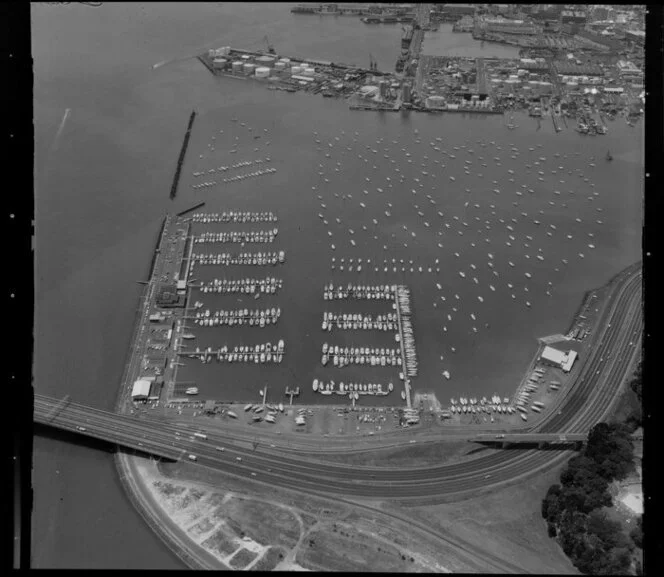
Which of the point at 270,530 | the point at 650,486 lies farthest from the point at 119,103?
the point at 650,486

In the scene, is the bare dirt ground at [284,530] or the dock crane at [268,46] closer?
the bare dirt ground at [284,530]

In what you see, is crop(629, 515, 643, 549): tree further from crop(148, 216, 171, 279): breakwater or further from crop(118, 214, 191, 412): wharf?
crop(148, 216, 171, 279): breakwater

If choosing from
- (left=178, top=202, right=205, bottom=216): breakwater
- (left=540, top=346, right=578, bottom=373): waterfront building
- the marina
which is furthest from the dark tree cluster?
(left=178, top=202, right=205, bottom=216): breakwater

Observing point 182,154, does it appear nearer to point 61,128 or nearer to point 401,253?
point 61,128

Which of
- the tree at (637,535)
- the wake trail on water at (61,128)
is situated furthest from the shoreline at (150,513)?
the wake trail on water at (61,128)

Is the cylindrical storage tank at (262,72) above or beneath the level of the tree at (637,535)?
above

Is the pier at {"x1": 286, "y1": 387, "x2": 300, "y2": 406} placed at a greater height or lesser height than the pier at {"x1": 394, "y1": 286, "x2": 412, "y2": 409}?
lesser

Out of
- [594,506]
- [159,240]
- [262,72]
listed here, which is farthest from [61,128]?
[594,506]

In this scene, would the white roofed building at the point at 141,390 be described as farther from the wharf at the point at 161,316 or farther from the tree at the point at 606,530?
the tree at the point at 606,530
